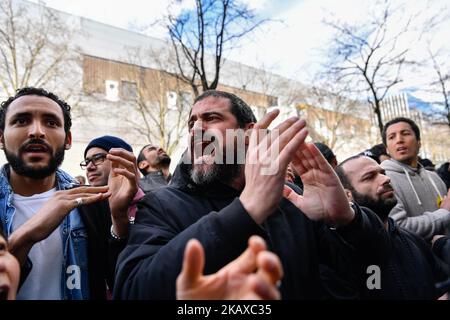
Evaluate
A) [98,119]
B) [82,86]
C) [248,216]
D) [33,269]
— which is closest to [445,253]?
[248,216]

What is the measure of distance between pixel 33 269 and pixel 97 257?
0.33 m

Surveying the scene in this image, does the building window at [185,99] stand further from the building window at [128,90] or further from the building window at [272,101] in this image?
the building window at [272,101]

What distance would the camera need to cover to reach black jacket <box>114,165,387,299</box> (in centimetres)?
128

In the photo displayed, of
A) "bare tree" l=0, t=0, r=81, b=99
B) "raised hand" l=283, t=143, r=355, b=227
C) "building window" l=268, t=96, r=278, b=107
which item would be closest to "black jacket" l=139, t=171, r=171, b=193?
"raised hand" l=283, t=143, r=355, b=227

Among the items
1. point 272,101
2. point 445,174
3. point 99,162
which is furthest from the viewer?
point 272,101

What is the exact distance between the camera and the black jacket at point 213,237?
1.28 metres

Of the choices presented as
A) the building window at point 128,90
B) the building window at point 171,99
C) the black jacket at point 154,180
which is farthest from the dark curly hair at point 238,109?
the building window at point 128,90

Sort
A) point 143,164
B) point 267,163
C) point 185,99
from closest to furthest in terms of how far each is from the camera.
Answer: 1. point 267,163
2. point 143,164
3. point 185,99

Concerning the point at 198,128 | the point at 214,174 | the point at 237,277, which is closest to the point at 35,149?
the point at 198,128

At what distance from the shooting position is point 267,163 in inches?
54.9

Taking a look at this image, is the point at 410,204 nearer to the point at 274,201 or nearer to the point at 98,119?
the point at 274,201

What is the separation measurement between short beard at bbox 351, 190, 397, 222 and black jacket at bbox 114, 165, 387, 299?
918 millimetres

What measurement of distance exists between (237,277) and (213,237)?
33 cm

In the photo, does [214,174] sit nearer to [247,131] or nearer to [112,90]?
[247,131]
